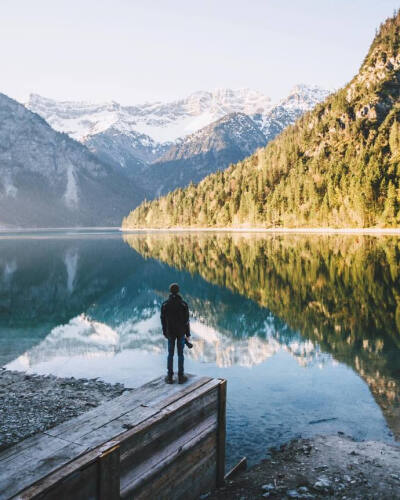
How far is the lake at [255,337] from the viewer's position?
1413 cm

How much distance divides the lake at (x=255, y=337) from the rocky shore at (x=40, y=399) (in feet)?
4.34

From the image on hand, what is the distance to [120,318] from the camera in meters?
31.6

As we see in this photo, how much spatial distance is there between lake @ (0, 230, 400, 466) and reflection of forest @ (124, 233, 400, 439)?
96 millimetres

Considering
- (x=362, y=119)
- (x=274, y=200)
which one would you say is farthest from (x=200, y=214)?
(x=362, y=119)

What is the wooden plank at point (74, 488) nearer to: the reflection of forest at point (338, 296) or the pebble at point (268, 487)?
the pebble at point (268, 487)

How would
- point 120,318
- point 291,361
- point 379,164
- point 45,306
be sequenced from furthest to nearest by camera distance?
point 379,164, point 45,306, point 120,318, point 291,361

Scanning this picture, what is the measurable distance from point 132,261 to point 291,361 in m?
53.6

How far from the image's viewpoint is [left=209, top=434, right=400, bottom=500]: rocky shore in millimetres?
9406

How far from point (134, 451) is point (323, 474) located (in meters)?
5.11

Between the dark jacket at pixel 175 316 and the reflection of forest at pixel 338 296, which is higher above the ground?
the dark jacket at pixel 175 316

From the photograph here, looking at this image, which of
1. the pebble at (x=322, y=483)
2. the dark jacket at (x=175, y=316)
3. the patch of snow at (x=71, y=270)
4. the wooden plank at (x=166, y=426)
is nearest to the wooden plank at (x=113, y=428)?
the wooden plank at (x=166, y=426)

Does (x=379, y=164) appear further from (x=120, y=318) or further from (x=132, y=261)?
(x=120, y=318)

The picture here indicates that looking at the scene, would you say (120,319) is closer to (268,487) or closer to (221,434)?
(221,434)

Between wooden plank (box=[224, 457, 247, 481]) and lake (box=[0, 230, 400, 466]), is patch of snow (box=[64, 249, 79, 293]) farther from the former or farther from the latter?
wooden plank (box=[224, 457, 247, 481])
